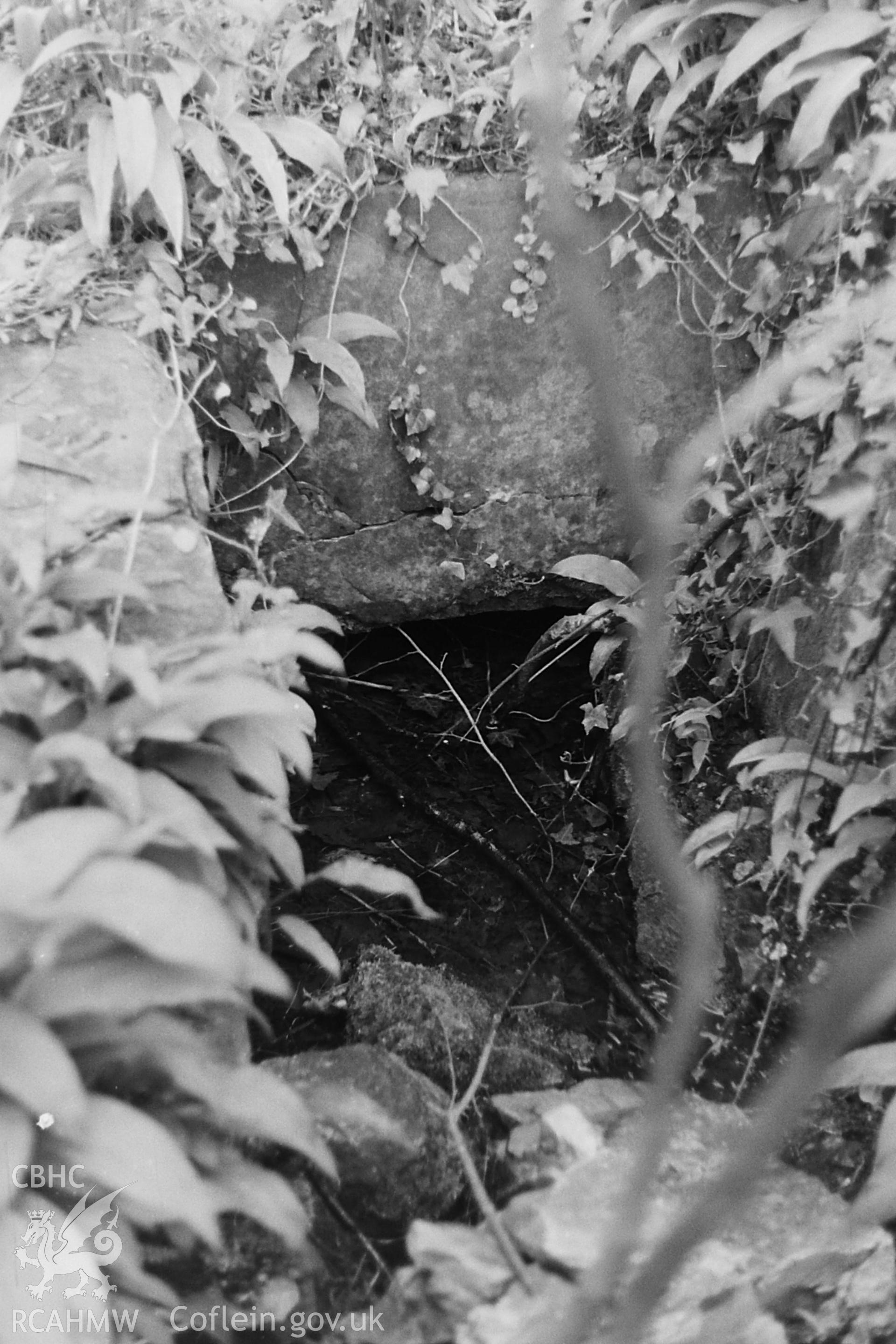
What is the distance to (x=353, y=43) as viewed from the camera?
2.84 metres

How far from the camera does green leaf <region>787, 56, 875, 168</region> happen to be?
2.41m

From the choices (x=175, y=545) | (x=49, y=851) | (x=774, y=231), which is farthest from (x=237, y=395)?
(x=49, y=851)

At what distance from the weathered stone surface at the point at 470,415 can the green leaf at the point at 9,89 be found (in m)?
0.77

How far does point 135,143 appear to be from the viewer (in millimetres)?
2443

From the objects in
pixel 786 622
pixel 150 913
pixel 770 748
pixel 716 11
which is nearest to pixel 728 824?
pixel 770 748

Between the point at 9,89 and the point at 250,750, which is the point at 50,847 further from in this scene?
the point at 9,89

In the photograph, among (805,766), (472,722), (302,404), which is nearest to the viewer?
(805,766)

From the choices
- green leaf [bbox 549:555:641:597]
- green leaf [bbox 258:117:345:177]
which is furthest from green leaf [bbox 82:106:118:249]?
green leaf [bbox 549:555:641:597]

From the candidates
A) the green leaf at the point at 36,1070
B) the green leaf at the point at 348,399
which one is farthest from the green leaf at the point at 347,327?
the green leaf at the point at 36,1070

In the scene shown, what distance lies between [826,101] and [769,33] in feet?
0.87

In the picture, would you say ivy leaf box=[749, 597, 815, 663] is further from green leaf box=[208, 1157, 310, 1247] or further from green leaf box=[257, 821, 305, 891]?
green leaf box=[208, 1157, 310, 1247]

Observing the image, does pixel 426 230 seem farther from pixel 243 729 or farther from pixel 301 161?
pixel 243 729

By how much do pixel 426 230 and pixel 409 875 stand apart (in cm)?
216

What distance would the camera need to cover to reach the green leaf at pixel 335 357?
287cm
